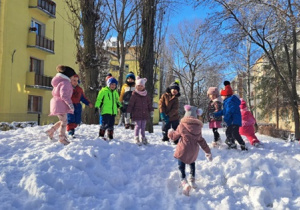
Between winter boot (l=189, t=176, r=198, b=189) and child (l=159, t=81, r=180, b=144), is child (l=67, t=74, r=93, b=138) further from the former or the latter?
winter boot (l=189, t=176, r=198, b=189)

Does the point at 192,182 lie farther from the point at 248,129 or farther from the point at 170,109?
the point at 248,129

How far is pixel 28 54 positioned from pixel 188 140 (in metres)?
19.5

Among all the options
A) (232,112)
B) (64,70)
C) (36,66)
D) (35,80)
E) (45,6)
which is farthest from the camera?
(36,66)

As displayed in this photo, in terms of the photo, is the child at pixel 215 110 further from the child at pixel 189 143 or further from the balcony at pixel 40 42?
the balcony at pixel 40 42

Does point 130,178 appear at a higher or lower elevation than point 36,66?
lower

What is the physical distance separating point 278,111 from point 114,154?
960 inches

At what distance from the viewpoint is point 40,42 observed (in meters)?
21.2

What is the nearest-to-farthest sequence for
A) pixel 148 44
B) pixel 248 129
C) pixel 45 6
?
pixel 248 129 → pixel 148 44 → pixel 45 6

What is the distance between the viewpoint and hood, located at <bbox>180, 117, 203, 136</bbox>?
15.8ft

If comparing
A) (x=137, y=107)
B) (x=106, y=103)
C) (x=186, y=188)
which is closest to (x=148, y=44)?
(x=137, y=107)

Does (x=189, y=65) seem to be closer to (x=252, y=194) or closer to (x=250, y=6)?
(x=250, y=6)

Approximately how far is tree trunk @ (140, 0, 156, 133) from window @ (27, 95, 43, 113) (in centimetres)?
1365

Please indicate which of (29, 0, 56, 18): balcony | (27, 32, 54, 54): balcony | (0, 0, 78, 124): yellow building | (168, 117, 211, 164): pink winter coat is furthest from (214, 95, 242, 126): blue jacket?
(29, 0, 56, 18): balcony

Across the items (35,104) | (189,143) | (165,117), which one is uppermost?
(165,117)
